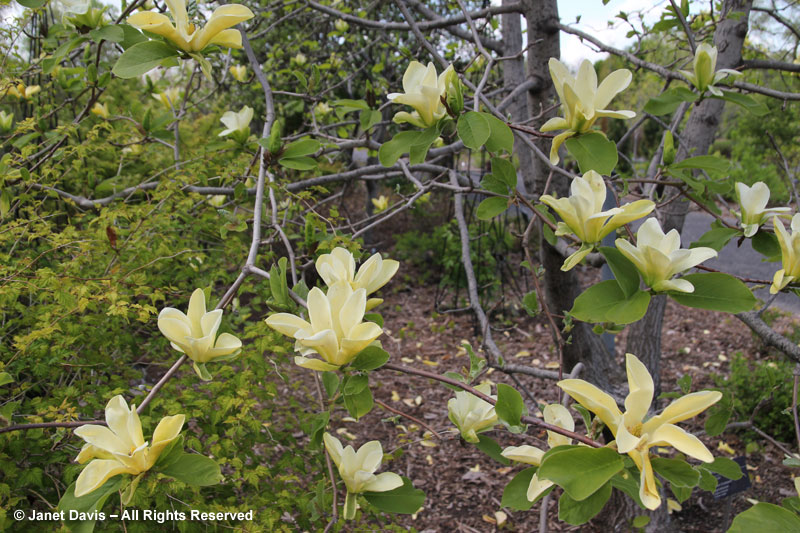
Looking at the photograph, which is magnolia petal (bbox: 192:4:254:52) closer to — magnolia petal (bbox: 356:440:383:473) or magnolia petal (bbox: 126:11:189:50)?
magnolia petal (bbox: 126:11:189:50)

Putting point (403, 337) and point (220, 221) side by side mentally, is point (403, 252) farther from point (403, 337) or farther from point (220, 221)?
point (220, 221)

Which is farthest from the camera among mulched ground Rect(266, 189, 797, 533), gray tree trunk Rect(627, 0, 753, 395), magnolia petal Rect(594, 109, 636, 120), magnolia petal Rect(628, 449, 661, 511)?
mulched ground Rect(266, 189, 797, 533)

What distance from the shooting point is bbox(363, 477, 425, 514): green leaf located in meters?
0.83

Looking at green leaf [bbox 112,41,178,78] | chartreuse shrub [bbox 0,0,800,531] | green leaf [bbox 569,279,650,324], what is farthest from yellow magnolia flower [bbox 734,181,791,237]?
green leaf [bbox 112,41,178,78]

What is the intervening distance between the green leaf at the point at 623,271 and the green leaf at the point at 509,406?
19cm

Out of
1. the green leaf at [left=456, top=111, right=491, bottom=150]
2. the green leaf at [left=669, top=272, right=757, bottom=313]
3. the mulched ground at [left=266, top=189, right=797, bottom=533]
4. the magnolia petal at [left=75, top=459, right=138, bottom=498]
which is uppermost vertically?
the green leaf at [left=456, top=111, right=491, bottom=150]

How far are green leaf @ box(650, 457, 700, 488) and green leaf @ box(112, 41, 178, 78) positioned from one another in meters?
0.90

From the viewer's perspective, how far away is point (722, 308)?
2.14 feet

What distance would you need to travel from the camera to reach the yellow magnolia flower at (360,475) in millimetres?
833

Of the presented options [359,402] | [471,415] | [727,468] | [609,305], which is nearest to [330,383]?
[359,402]

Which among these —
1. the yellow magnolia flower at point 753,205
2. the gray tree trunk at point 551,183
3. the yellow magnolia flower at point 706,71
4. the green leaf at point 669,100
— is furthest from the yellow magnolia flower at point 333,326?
the gray tree trunk at point 551,183

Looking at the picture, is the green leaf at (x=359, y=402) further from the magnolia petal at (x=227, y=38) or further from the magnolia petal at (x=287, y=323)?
the magnolia petal at (x=227, y=38)

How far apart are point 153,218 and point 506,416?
1.37m

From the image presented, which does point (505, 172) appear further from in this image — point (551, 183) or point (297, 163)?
point (551, 183)
